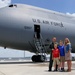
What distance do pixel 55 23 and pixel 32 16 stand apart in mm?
3287

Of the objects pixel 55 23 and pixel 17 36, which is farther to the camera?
pixel 55 23

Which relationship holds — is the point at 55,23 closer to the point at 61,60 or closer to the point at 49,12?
the point at 49,12

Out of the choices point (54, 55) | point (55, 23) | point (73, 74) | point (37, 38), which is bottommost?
point (73, 74)

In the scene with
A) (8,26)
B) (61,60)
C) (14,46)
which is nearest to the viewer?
(61,60)

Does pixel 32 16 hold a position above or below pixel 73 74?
above

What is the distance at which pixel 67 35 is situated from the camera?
95.0 feet

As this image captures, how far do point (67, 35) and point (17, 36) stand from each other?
712cm

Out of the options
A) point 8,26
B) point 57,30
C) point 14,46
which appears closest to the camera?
point 8,26

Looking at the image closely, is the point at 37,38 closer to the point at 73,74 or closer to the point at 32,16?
the point at 32,16

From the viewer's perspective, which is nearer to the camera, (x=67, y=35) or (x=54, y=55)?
(x=54, y=55)

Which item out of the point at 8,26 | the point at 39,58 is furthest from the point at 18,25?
the point at 39,58

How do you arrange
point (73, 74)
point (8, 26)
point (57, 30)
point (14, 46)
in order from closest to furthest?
point (73, 74) < point (8, 26) < point (14, 46) < point (57, 30)

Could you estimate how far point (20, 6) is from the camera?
86.6 feet

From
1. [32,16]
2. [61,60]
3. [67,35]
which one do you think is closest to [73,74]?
[61,60]
